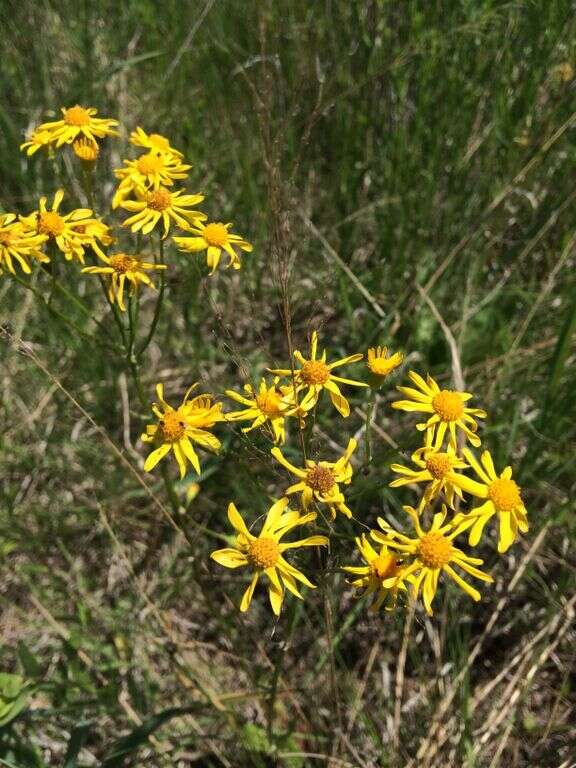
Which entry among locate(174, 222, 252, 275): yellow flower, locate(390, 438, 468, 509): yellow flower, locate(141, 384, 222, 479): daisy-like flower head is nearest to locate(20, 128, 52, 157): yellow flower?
locate(174, 222, 252, 275): yellow flower

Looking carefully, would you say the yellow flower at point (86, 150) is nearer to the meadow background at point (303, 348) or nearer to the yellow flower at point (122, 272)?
the meadow background at point (303, 348)

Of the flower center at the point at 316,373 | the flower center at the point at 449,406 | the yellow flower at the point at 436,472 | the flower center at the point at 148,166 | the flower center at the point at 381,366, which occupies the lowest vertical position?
the yellow flower at the point at 436,472

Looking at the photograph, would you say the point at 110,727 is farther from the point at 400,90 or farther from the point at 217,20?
the point at 217,20

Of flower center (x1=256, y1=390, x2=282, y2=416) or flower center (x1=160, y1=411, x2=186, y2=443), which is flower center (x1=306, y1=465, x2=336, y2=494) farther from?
flower center (x1=160, y1=411, x2=186, y2=443)

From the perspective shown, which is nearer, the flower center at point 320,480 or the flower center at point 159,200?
the flower center at point 320,480

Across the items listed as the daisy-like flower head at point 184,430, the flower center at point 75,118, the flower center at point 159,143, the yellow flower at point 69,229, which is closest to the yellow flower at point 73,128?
the flower center at point 75,118

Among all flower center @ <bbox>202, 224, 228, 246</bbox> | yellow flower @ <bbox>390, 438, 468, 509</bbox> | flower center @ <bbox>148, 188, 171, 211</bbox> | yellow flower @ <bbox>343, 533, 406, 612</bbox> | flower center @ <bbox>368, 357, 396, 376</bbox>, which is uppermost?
flower center @ <bbox>148, 188, 171, 211</bbox>

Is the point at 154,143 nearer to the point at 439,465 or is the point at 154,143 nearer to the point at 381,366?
the point at 381,366
